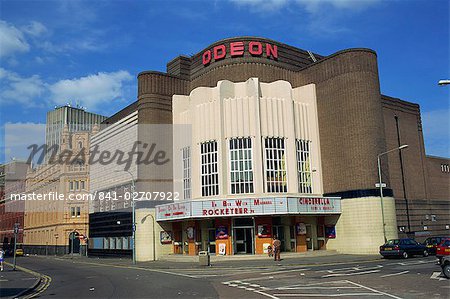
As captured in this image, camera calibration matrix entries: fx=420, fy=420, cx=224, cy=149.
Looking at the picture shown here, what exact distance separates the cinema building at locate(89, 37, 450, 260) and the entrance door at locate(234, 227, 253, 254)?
9 cm

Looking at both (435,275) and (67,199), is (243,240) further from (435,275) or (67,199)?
(67,199)

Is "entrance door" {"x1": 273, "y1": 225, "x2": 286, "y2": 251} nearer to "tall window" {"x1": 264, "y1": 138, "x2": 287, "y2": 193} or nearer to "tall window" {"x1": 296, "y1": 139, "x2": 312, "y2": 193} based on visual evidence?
"tall window" {"x1": 264, "y1": 138, "x2": 287, "y2": 193}

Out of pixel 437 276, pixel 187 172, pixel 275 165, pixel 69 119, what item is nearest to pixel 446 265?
pixel 437 276

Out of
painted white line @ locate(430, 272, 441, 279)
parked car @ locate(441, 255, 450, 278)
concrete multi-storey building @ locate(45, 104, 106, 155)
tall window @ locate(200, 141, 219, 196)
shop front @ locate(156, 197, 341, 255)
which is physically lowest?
painted white line @ locate(430, 272, 441, 279)

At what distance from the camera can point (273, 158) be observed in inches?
1507

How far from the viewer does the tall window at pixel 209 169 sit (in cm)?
3844

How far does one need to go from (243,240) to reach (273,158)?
25.7 feet

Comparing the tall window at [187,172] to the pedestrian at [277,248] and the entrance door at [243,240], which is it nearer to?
the entrance door at [243,240]

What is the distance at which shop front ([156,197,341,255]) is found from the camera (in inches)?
1368

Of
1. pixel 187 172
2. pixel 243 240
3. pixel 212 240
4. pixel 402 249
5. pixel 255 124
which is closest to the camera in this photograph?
pixel 402 249

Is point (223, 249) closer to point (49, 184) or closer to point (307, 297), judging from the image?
point (307, 297)

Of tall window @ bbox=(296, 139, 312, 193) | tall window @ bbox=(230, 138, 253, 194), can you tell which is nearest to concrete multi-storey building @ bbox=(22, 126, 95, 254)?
tall window @ bbox=(230, 138, 253, 194)

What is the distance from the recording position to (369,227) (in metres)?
36.1

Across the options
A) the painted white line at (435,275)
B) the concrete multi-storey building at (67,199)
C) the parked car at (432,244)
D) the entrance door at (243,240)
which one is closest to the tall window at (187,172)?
the entrance door at (243,240)
